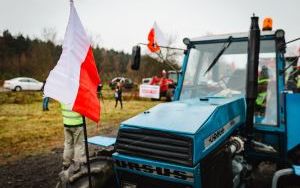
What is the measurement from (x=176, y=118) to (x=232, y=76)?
1904 millimetres

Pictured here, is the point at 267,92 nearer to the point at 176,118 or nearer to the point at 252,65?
the point at 252,65

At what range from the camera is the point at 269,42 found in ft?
A: 15.1

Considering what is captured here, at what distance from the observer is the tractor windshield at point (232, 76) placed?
4461 mm

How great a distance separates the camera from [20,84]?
29766 millimetres

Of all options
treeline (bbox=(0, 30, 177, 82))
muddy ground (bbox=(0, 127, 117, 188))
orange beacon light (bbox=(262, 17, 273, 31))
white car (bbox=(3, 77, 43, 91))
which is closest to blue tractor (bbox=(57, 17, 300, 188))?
orange beacon light (bbox=(262, 17, 273, 31))

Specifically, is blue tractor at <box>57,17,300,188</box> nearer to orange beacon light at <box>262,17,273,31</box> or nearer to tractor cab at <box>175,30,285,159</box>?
tractor cab at <box>175,30,285,159</box>

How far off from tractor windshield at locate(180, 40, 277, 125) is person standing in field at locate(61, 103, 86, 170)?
6.41 feet

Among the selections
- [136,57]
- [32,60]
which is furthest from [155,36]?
[32,60]

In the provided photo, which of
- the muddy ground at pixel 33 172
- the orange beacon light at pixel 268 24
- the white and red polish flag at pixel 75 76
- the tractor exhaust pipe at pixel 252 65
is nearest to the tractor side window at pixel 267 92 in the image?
the orange beacon light at pixel 268 24

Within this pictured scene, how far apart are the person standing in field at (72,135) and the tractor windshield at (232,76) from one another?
1.95 meters

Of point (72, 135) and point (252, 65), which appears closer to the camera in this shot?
point (252, 65)

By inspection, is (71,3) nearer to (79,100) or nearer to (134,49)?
(79,100)

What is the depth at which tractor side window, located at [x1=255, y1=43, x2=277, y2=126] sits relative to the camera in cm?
442

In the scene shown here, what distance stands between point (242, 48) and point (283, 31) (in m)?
0.60
